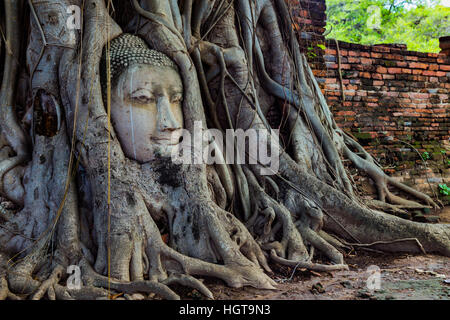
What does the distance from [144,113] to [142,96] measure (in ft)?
0.38

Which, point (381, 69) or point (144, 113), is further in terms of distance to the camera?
point (381, 69)

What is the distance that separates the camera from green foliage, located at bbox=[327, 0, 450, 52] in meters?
16.3

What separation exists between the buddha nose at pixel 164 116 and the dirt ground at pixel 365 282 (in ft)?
3.61

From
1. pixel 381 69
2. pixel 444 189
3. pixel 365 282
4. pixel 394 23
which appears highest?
pixel 394 23

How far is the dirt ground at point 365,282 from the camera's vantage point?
2.45 m

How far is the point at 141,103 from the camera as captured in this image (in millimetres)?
2932

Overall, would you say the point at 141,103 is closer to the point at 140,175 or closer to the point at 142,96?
the point at 142,96

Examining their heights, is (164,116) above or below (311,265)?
above

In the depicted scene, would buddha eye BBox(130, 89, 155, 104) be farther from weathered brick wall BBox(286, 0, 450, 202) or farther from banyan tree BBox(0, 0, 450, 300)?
weathered brick wall BBox(286, 0, 450, 202)

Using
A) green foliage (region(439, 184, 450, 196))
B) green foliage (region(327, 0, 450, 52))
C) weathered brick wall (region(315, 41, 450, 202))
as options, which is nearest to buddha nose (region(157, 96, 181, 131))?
weathered brick wall (region(315, 41, 450, 202))

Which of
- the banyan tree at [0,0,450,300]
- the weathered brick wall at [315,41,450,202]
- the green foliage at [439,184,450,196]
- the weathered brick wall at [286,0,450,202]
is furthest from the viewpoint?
the green foliage at [439,184,450,196]

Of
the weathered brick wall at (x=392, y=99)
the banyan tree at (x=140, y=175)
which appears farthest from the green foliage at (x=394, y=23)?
the banyan tree at (x=140, y=175)

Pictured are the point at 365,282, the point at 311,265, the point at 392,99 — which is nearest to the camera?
the point at 365,282

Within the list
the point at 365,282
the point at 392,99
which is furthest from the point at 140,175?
the point at 392,99
